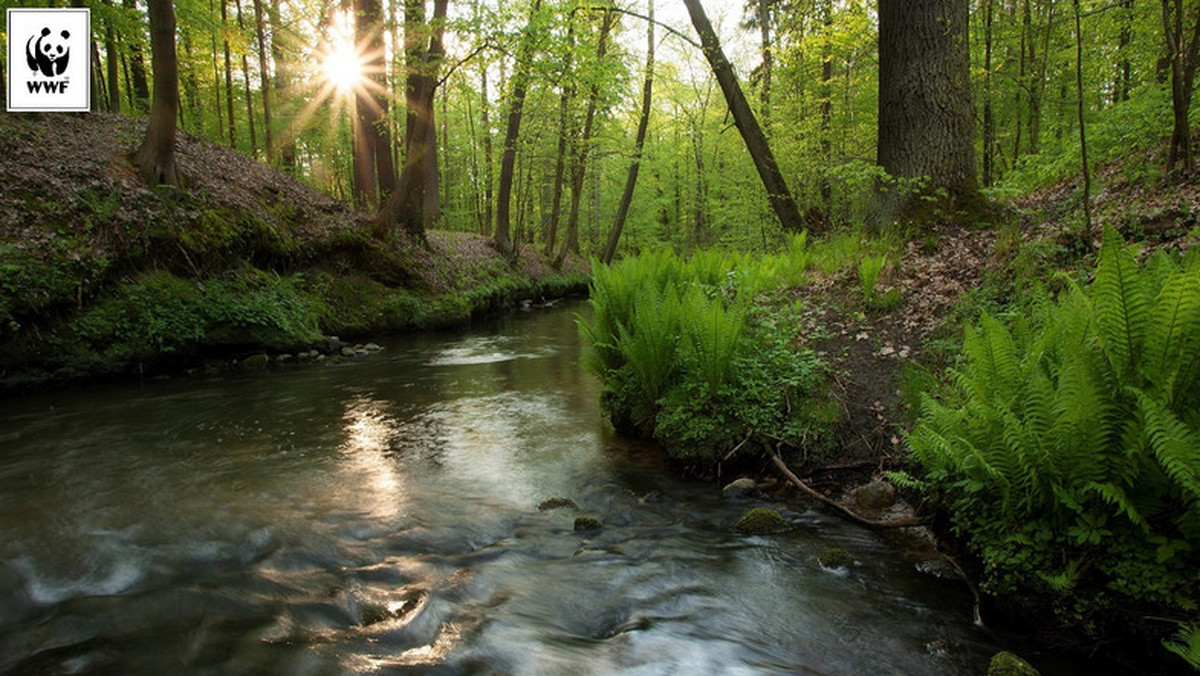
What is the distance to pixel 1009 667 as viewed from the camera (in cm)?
208

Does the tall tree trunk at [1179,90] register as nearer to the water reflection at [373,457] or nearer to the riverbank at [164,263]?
the water reflection at [373,457]

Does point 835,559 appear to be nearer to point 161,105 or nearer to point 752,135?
point 752,135

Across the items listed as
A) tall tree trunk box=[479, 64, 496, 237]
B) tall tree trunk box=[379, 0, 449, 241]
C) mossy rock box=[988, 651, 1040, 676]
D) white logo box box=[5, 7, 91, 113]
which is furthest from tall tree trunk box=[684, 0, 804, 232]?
tall tree trunk box=[479, 64, 496, 237]

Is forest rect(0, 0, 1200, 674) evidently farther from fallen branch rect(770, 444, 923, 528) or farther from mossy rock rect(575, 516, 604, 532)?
mossy rock rect(575, 516, 604, 532)

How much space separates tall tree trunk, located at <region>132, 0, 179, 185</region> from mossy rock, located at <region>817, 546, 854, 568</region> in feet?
33.7

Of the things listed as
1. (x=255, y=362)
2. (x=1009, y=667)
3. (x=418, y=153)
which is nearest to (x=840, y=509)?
(x=1009, y=667)

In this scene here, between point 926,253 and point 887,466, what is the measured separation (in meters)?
3.00

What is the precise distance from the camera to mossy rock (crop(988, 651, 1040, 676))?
2.06m

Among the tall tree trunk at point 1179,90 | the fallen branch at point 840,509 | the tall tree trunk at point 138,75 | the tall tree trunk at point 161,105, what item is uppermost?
the tall tree trunk at point 138,75

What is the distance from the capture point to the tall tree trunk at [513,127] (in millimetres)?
10930

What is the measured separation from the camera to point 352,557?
322 centimetres

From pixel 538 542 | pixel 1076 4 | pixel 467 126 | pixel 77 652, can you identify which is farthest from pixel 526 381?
pixel 467 126

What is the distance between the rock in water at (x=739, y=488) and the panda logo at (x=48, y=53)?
12.5 meters

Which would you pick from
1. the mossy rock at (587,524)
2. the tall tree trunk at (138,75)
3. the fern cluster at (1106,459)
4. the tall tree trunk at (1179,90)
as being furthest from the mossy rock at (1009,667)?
the tall tree trunk at (138,75)
